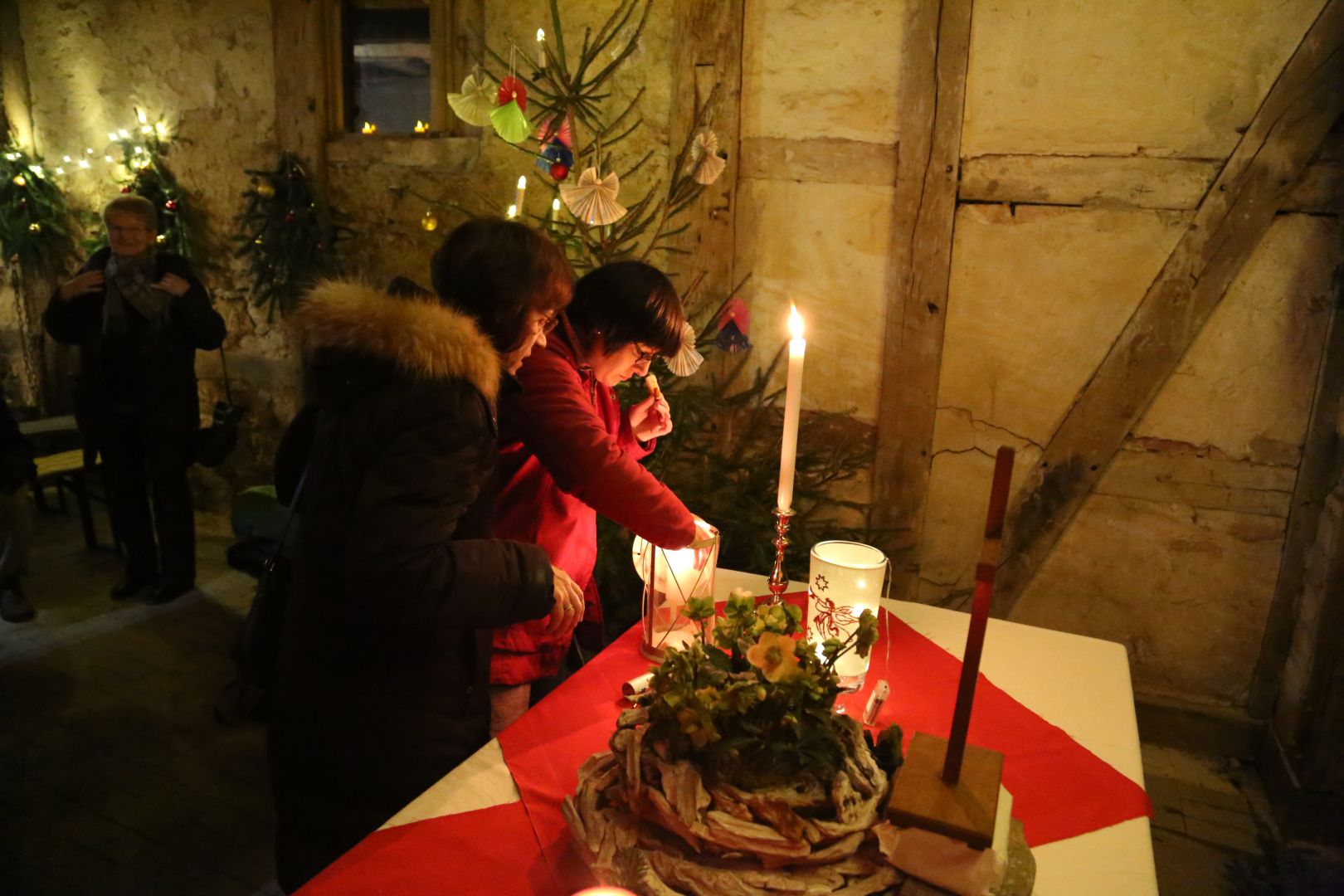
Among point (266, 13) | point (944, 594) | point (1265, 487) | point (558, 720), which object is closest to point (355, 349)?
point (558, 720)

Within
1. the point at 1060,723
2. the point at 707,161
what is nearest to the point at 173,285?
the point at 707,161

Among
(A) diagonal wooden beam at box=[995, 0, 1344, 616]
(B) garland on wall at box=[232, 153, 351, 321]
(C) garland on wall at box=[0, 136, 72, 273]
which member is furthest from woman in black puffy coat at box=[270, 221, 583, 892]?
(C) garland on wall at box=[0, 136, 72, 273]

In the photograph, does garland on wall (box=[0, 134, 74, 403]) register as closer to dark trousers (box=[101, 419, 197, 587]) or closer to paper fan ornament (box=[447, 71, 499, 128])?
dark trousers (box=[101, 419, 197, 587])

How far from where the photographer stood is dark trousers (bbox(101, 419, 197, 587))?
385 centimetres

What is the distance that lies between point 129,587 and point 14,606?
443 mm

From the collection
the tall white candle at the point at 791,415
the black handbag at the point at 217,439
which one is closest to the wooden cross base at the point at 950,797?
the tall white candle at the point at 791,415

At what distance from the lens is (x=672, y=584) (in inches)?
61.9

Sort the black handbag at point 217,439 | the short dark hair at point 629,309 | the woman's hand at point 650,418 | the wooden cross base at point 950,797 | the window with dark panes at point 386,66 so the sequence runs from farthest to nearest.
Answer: the window with dark panes at point 386,66 < the black handbag at point 217,439 < the woman's hand at point 650,418 < the short dark hair at point 629,309 < the wooden cross base at point 950,797

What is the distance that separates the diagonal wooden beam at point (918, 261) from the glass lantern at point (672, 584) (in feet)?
5.82

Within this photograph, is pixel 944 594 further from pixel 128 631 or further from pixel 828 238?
pixel 128 631

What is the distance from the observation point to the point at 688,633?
1.61 m

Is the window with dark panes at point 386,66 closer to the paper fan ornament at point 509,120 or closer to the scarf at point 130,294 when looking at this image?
the scarf at point 130,294

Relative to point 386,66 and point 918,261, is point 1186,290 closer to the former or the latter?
point 918,261

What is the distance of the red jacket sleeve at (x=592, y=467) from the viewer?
5.20ft
